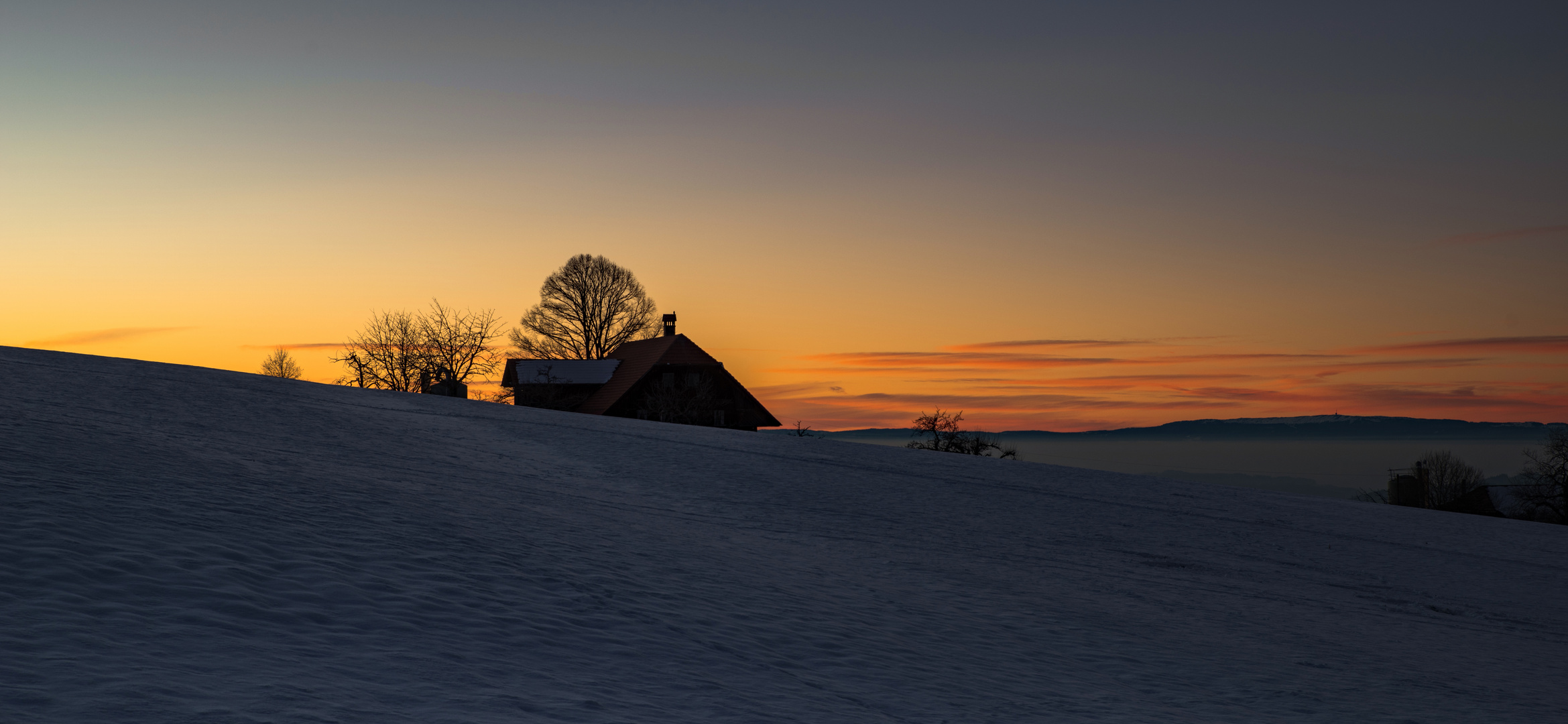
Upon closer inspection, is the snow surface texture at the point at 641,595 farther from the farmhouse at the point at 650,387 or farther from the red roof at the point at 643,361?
the red roof at the point at 643,361

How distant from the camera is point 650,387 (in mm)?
43938

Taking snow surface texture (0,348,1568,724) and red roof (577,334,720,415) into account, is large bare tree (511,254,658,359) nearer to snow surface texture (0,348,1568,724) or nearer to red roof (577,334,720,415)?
red roof (577,334,720,415)

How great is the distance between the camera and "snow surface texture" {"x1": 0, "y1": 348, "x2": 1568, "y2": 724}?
171 inches

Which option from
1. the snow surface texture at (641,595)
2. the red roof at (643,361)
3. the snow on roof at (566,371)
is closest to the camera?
the snow surface texture at (641,595)

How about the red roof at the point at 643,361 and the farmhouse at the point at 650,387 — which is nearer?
the farmhouse at the point at 650,387

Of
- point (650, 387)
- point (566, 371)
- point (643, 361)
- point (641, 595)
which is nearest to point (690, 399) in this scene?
point (650, 387)

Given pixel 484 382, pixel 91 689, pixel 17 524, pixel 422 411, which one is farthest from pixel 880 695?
pixel 484 382

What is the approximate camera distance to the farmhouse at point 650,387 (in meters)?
43.1

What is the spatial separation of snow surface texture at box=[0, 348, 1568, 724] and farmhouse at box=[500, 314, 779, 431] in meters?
27.4

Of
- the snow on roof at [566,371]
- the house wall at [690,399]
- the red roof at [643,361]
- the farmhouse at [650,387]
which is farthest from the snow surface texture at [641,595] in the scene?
the snow on roof at [566,371]

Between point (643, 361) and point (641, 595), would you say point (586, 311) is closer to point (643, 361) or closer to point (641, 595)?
point (643, 361)

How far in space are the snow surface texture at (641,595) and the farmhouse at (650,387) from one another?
27.4m

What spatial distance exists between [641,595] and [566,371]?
40.2m

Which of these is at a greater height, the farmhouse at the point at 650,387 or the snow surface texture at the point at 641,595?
the farmhouse at the point at 650,387
